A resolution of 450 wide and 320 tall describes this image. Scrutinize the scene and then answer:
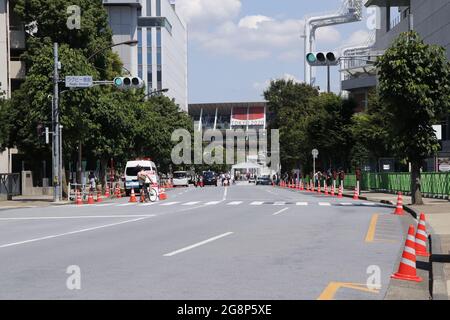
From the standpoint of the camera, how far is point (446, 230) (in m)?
18.1

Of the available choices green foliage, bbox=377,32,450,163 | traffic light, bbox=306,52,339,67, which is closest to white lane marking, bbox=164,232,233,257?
traffic light, bbox=306,52,339,67

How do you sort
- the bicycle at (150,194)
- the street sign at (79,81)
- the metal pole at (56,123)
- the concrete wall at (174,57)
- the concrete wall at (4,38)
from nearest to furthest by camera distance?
the street sign at (79,81), the metal pole at (56,123), the bicycle at (150,194), the concrete wall at (4,38), the concrete wall at (174,57)

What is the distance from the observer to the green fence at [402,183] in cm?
3459

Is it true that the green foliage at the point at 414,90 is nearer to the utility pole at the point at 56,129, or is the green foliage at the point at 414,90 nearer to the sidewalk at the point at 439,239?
the sidewalk at the point at 439,239

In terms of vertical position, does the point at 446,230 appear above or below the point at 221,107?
below

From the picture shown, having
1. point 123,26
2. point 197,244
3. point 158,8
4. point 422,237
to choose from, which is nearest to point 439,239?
point 422,237

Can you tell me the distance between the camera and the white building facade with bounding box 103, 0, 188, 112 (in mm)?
95438

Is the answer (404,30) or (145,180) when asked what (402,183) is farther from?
(404,30)

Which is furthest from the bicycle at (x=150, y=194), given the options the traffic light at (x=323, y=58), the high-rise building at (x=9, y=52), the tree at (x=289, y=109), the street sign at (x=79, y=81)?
the tree at (x=289, y=109)

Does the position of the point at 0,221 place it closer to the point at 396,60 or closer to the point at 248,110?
the point at 396,60

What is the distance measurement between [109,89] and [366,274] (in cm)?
4747

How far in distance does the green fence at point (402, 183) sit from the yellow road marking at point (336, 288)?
2526 centimetres
